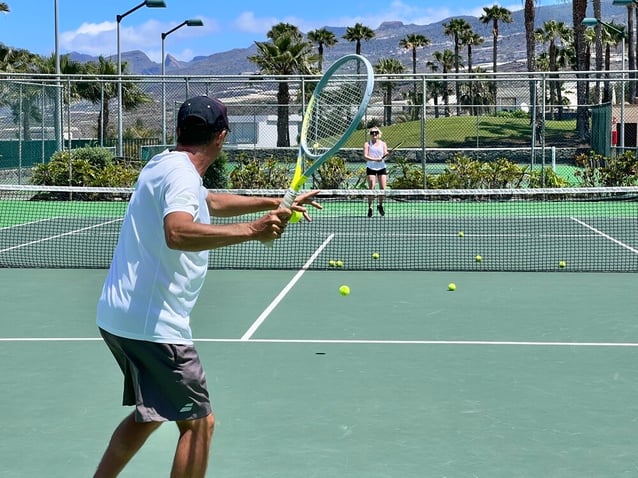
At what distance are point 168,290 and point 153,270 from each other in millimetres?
84

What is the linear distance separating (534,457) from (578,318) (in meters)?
3.70

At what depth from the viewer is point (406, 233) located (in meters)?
14.7

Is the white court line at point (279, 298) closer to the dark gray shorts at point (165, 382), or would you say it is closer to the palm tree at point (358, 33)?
the dark gray shorts at point (165, 382)

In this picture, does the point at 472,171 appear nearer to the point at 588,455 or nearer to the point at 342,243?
the point at 342,243

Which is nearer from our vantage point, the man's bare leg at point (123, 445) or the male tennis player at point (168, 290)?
the male tennis player at point (168, 290)

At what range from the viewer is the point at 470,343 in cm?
720

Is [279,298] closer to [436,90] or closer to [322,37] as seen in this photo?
[436,90]

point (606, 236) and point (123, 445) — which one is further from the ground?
point (606, 236)

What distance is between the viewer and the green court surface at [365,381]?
15.3 feet

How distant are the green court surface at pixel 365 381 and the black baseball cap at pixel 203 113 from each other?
62.2 inches

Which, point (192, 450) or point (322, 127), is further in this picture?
point (322, 127)

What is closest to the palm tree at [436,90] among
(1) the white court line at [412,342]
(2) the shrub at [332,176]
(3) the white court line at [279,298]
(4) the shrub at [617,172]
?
(2) the shrub at [332,176]

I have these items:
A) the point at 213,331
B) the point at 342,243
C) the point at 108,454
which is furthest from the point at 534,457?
the point at 342,243

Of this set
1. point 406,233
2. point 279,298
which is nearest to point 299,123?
point 406,233
